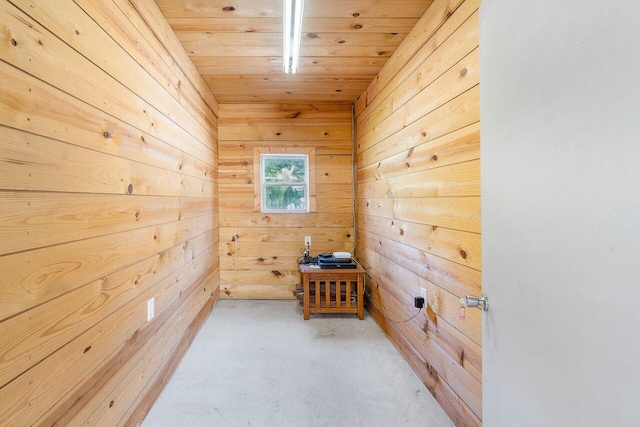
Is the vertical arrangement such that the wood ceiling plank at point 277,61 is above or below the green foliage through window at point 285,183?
above

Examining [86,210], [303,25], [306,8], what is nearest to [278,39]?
[303,25]

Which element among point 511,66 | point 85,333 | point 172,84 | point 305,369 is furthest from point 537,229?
point 172,84

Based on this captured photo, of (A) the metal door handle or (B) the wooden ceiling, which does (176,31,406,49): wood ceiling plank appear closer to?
(B) the wooden ceiling

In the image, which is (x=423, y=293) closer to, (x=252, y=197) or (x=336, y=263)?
(x=336, y=263)

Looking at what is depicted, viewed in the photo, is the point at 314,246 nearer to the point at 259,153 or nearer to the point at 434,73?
the point at 259,153

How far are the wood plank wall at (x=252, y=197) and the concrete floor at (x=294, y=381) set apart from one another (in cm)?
83

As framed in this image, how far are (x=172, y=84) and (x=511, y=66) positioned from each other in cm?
219

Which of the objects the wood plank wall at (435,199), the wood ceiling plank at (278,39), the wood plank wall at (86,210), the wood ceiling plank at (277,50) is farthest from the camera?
the wood ceiling plank at (277,50)

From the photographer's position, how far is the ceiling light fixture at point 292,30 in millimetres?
1683

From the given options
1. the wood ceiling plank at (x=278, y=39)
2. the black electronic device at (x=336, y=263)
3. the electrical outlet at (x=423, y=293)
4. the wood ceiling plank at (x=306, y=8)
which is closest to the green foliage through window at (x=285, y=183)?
the black electronic device at (x=336, y=263)

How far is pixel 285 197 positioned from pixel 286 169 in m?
0.36

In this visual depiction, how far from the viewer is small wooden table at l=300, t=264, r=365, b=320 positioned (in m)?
3.16

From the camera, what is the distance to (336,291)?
321 cm

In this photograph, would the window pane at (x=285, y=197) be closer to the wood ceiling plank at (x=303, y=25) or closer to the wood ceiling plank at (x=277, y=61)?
the wood ceiling plank at (x=277, y=61)
